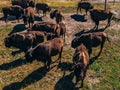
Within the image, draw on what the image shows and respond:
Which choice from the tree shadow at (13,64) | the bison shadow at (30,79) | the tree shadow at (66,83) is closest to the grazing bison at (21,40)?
the tree shadow at (13,64)

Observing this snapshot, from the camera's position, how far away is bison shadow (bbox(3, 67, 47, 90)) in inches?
835

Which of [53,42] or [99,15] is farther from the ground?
[99,15]

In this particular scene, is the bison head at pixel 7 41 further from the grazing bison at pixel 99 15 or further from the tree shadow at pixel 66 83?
the grazing bison at pixel 99 15

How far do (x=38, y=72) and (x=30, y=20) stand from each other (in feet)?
37.0

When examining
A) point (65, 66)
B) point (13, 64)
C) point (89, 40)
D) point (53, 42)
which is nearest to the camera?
point (53, 42)

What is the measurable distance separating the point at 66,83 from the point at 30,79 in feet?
10.0

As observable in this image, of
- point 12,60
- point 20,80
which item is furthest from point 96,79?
point 12,60

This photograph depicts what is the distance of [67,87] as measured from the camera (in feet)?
69.9

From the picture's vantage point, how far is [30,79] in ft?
72.9

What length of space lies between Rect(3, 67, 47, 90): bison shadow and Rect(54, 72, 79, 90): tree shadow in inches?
67.9

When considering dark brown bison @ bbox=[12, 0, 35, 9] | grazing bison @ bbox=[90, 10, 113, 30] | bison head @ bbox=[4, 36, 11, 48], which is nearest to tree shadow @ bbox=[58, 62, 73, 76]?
bison head @ bbox=[4, 36, 11, 48]

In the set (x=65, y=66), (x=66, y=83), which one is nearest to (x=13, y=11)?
(x=65, y=66)

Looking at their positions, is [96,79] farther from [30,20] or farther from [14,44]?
[30,20]

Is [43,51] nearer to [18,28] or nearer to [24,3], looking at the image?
[18,28]
